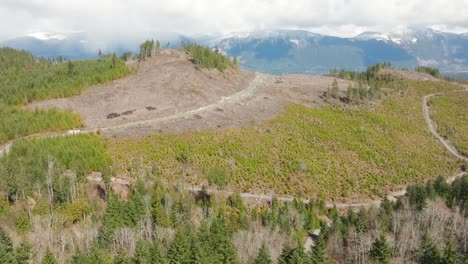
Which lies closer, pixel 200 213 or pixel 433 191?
pixel 200 213

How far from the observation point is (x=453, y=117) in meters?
156

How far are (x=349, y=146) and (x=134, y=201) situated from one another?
73.3 meters

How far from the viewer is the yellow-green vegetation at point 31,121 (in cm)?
10388

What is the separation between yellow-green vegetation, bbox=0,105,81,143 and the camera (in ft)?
341

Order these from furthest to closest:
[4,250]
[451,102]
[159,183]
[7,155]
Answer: [451,102]
[7,155]
[159,183]
[4,250]

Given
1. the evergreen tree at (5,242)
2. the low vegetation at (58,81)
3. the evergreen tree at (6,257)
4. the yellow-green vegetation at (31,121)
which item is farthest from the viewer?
the low vegetation at (58,81)

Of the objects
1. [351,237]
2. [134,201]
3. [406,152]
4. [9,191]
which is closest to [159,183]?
[134,201]

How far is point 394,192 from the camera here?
99.5 meters

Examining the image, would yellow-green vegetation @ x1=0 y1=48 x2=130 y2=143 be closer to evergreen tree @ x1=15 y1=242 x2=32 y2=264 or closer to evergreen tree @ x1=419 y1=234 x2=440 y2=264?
evergreen tree @ x1=15 y1=242 x2=32 y2=264

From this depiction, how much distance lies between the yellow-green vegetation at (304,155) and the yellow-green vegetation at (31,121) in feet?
80.0

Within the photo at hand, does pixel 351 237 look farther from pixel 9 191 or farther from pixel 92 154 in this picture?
pixel 9 191

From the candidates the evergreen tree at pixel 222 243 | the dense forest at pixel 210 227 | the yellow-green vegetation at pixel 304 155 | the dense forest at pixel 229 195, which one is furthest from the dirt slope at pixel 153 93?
the evergreen tree at pixel 222 243

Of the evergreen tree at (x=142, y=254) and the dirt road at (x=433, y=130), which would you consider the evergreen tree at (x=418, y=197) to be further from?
the evergreen tree at (x=142, y=254)

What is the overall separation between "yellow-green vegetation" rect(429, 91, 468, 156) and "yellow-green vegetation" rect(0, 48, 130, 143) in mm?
128633
